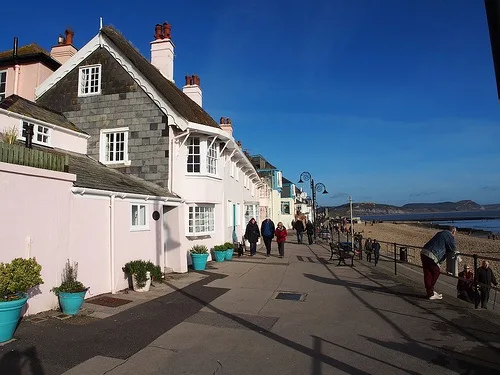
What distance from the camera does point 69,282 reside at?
755 centimetres

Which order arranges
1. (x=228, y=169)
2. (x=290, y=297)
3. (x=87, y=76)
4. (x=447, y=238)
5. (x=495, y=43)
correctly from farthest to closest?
(x=228, y=169) → (x=87, y=76) → (x=290, y=297) → (x=447, y=238) → (x=495, y=43)

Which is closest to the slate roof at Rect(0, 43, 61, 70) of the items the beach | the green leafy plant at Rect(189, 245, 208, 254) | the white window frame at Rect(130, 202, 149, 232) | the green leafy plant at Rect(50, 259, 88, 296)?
the white window frame at Rect(130, 202, 149, 232)

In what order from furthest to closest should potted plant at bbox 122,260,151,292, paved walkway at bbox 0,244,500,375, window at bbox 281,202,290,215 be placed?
window at bbox 281,202,290,215 < potted plant at bbox 122,260,151,292 < paved walkway at bbox 0,244,500,375

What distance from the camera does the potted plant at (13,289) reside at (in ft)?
18.2

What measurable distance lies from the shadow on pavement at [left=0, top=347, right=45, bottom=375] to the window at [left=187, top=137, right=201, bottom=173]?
9.81m

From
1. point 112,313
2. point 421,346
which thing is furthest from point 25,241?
point 421,346

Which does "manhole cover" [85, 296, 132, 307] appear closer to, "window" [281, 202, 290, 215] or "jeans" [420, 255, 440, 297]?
"jeans" [420, 255, 440, 297]

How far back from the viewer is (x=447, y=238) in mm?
Result: 8445

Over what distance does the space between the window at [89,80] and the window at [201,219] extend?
644cm

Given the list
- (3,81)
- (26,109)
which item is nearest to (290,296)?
(26,109)

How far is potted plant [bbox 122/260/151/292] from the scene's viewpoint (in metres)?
9.64

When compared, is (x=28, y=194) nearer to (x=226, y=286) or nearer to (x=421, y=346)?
(x=226, y=286)

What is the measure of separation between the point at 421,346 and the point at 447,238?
142 inches

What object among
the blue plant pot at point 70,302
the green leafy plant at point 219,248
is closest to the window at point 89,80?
the green leafy plant at point 219,248
